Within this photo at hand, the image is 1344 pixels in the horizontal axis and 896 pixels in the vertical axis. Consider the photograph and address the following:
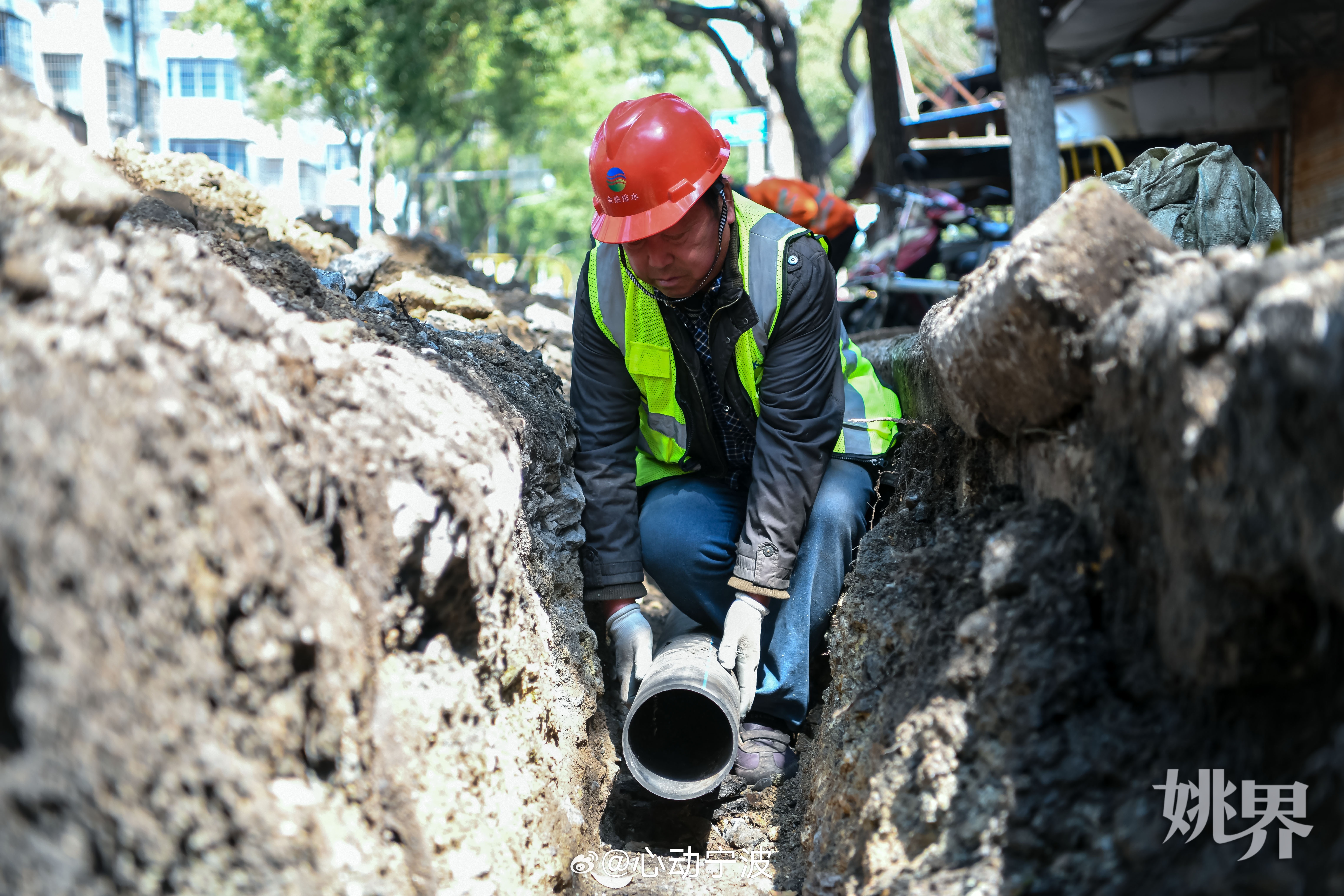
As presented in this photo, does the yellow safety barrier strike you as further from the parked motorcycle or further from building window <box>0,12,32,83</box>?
building window <box>0,12,32,83</box>

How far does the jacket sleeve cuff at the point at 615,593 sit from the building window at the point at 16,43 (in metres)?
20.8

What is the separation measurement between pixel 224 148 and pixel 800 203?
36306mm

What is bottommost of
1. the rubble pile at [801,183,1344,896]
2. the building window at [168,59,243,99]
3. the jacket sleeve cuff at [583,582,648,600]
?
the jacket sleeve cuff at [583,582,648,600]

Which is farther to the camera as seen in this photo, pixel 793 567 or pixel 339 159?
pixel 339 159

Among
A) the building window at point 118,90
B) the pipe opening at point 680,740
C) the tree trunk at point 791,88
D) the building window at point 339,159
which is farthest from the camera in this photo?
the building window at point 339,159

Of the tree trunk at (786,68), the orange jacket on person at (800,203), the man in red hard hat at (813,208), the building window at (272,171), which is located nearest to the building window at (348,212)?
the building window at (272,171)

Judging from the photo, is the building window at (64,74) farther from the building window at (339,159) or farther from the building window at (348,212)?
the building window at (339,159)

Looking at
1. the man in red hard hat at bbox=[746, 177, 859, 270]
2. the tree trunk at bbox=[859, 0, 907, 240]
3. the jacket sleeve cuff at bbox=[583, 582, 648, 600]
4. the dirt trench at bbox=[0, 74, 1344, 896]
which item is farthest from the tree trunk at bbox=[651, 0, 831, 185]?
the dirt trench at bbox=[0, 74, 1344, 896]

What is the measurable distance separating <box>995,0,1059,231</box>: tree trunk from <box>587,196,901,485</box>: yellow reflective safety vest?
3695mm

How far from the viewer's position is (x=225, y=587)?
4.57 feet

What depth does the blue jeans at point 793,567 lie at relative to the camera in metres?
3.12

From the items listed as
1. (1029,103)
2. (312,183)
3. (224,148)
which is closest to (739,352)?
(1029,103)

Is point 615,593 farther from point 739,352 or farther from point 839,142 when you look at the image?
point 839,142

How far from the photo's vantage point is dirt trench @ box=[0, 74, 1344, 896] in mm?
1222
